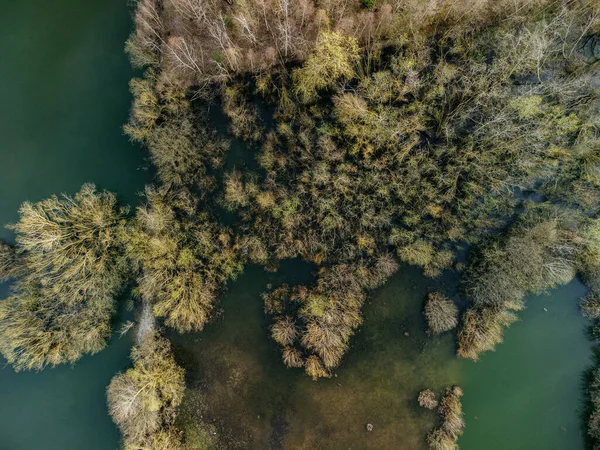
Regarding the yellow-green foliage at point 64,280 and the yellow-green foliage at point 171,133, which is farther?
the yellow-green foliage at point 171,133

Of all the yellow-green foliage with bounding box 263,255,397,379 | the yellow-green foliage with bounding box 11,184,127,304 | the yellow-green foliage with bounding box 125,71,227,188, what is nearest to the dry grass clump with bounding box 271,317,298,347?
the yellow-green foliage with bounding box 263,255,397,379

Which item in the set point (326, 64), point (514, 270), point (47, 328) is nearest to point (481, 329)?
point (514, 270)

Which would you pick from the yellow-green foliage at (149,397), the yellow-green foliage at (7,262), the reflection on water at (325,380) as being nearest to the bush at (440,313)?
the reflection on water at (325,380)

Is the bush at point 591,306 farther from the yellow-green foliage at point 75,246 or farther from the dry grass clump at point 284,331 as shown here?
the yellow-green foliage at point 75,246

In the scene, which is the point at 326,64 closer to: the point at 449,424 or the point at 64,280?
the point at 64,280

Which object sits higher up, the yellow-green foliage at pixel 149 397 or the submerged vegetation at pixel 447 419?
the yellow-green foliage at pixel 149 397

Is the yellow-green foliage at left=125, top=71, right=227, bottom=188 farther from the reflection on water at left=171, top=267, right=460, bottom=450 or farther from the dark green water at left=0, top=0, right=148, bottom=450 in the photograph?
the reflection on water at left=171, top=267, right=460, bottom=450
